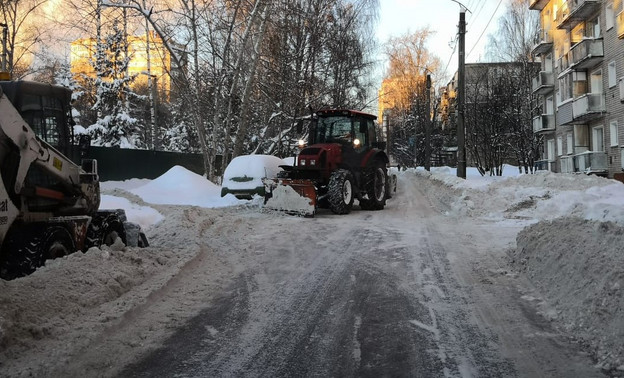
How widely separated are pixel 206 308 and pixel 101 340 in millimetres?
1302

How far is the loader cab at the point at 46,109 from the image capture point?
573 centimetres

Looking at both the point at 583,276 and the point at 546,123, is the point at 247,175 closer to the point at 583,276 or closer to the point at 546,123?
the point at 583,276

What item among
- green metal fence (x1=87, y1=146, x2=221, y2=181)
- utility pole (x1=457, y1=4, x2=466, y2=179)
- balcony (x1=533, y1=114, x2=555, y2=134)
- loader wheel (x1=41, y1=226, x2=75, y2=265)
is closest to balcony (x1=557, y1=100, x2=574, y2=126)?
balcony (x1=533, y1=114, x2=555, y2=134)

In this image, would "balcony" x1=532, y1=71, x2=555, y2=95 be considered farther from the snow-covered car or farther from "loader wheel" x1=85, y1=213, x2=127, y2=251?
"loader wheel" x1=85, y1=213, x2=127, y2=251

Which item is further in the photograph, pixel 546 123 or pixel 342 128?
pixel 546 123

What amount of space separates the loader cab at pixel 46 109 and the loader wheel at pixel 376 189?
10446 millimetres

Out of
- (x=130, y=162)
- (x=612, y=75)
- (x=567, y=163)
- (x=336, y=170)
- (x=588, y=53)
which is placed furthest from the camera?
(x=567, y=163)

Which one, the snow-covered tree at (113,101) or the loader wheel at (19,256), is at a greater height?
the snow-covered tree at (113,101)

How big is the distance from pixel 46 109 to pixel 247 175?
9.99 metres

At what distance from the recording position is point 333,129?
16.0 meters

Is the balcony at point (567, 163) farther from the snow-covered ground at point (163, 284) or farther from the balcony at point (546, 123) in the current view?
the snow-covered ground at point (163, 284)

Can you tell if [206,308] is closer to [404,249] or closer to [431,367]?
[431,367]

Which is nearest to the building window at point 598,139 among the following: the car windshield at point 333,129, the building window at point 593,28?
the building window at point 593,28

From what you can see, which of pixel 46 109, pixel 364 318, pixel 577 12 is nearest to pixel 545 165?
pixel 577 12
